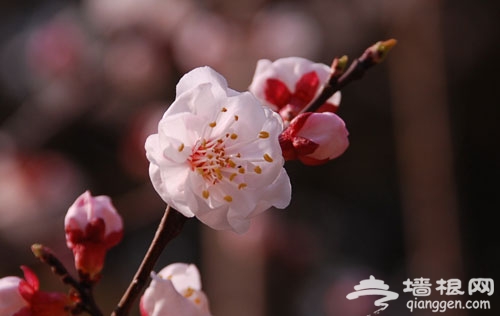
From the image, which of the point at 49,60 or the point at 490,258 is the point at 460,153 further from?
the point at 49,60

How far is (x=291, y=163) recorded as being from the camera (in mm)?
4188

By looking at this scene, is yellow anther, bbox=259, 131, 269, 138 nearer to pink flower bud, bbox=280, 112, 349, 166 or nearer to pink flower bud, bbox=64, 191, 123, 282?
pink flower bud, bbox=280, 112, 349, 166

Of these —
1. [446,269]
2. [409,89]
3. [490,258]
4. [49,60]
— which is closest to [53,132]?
[49,60]

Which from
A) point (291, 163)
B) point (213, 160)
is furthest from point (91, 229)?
point (291, 163)

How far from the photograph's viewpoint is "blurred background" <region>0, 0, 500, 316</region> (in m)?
3.61

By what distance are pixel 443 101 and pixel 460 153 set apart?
0.99m

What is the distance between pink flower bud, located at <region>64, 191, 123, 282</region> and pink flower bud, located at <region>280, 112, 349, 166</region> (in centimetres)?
23

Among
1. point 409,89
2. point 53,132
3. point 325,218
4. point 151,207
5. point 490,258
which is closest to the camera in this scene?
point 151,207

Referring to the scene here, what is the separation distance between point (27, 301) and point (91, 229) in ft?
0.35

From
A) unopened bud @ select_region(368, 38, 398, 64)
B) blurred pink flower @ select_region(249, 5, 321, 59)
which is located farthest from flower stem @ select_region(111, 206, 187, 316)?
blurred pink flower @ select_region(249, 5, 321, 59)

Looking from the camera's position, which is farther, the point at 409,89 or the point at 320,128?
the point at 409,89

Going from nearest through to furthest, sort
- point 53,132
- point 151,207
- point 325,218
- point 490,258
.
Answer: point 151,207
point 53,132
point 490,258
point 325,218

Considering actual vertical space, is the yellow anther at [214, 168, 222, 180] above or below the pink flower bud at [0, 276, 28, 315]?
above

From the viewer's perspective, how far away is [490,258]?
183 inches
